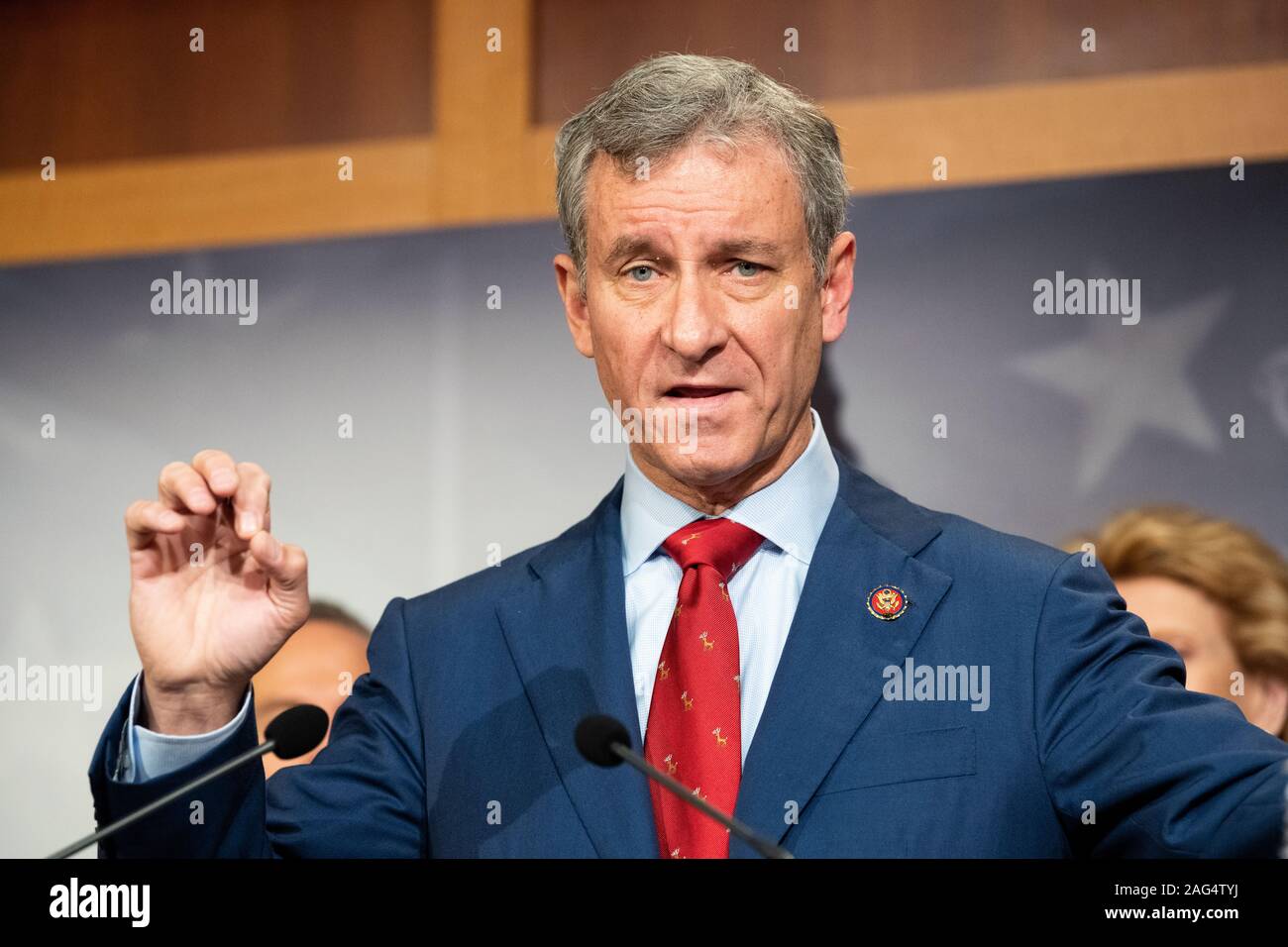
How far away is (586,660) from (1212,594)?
4.36 feet

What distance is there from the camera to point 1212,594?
8.16 feet

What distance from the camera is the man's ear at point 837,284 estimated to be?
6.06 ft

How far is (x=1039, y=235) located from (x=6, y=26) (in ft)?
7.05

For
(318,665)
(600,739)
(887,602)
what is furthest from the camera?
(318,665)

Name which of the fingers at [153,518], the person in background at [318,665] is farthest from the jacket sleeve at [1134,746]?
the person in background at [318,665]

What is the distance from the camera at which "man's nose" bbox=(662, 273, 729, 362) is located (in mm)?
1674

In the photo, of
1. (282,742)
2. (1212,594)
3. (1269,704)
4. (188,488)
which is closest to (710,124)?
(188,488)

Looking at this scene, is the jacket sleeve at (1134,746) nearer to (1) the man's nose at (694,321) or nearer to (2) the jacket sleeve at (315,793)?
(1) the man's nose at (694,321)

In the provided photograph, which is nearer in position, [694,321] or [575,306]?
[694,321]

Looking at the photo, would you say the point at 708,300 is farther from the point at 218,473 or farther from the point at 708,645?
the point at 218,473

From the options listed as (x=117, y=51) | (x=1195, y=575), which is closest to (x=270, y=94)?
(x=117, y=51)

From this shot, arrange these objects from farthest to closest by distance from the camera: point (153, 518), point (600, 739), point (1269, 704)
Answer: point (1269, 704) < point (153, 518) < point (600, 739)

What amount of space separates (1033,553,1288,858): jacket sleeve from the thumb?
2.56 feet

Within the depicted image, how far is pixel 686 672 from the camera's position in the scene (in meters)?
1.61
